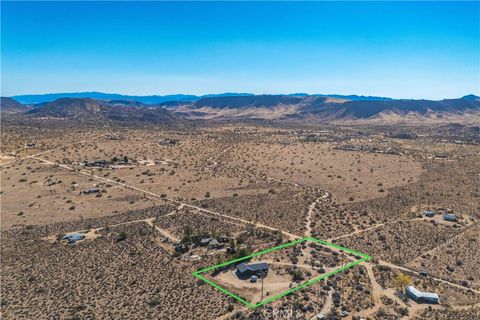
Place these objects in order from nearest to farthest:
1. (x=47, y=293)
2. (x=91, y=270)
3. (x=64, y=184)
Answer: (x=47, y=293)
(x=91, y=270)
(x=64, y=184)

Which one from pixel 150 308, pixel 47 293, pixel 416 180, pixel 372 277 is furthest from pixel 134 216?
pixel 416 180

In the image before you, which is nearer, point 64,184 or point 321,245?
point 321,245

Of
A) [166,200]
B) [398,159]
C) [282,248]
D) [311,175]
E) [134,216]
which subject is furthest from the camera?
[398,159]

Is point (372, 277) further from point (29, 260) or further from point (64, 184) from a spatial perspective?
point (64, 184)

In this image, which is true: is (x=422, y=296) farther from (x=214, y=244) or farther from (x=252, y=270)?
(x=214, y=244)

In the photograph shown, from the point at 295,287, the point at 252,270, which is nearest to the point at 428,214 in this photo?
the point at 295,287

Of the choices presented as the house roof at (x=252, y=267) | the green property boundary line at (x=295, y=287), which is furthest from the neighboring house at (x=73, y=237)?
the house roof at (x=252, y=267)
